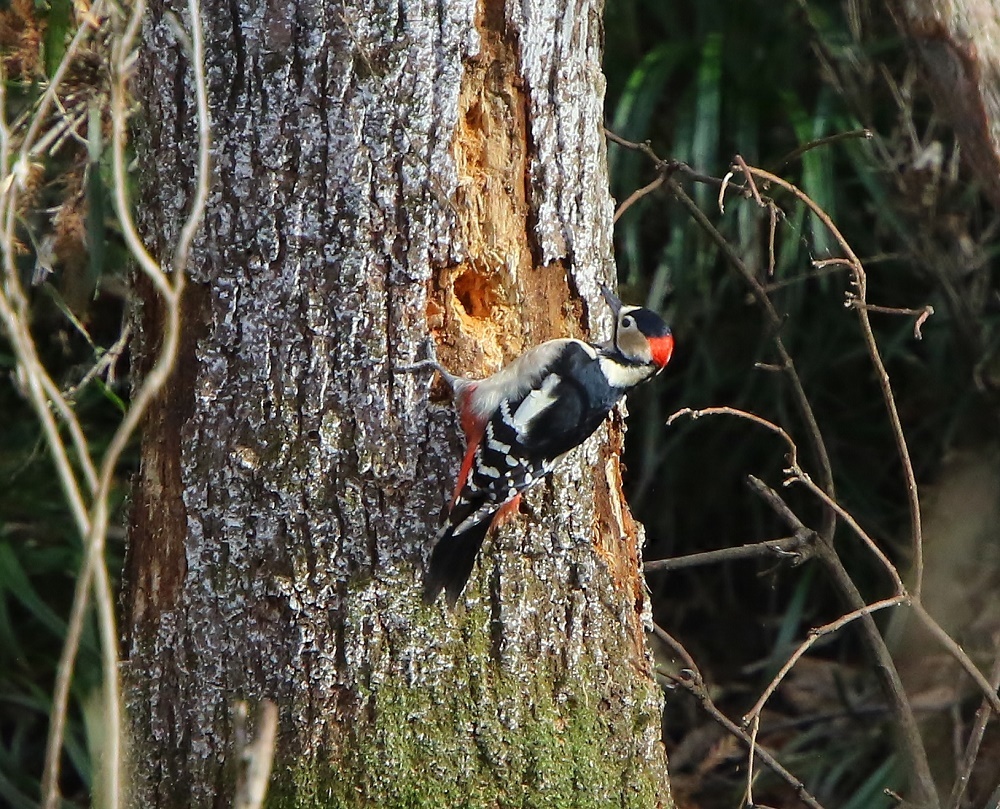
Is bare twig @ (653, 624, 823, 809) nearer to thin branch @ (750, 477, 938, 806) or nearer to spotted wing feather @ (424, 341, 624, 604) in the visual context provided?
thin branch @ (750, 477, 938, 806)

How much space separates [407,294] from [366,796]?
A: 100 centimetres

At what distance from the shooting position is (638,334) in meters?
2.98

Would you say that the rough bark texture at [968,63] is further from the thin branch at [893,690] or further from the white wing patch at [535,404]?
the thin branch at [893,690]

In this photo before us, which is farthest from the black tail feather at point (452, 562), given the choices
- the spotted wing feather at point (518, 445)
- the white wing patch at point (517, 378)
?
the white wing patch at point (517, 378)

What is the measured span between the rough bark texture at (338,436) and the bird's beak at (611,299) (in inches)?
11.6

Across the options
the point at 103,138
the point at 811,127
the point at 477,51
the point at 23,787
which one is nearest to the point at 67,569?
the point at 23,787

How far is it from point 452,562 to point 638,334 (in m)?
0.81

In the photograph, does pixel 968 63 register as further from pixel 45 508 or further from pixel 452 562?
pixel 45 508

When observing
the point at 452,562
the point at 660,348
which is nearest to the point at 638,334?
the point at 660,348

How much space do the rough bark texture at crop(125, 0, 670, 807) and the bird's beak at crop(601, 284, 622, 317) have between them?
29 centimetres

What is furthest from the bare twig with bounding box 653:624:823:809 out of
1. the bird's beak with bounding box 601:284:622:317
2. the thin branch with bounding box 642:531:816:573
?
the bird's beak with bounding box 601:284:622:317

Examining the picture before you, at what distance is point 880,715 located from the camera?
435cm

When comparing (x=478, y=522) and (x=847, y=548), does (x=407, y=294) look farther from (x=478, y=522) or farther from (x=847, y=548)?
(x=847, y=548)

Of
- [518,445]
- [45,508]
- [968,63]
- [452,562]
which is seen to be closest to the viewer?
[968,63]
